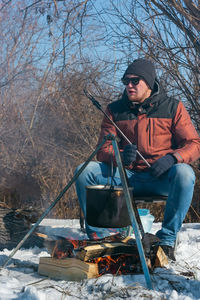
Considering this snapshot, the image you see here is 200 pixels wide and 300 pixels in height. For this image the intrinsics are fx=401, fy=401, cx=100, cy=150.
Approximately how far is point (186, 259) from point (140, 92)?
1.59 metres

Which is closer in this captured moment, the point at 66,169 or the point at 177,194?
the point at 177,194

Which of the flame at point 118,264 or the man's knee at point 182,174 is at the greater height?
the man's knee at point 182,174

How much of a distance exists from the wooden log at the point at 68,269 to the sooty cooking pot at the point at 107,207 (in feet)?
1.22

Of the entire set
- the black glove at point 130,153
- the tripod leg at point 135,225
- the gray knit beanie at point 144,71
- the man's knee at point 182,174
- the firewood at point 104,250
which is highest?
the gray knit beanie at point 144,71

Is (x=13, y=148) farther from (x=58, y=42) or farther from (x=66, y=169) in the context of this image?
(x=58, y=42)

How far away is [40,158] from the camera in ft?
27.0

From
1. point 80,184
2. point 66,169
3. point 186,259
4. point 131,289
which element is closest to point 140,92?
point 80,184

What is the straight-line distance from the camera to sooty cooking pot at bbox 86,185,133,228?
304cm

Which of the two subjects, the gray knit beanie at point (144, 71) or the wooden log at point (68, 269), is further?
the gray knit beanie at point (144, 71)

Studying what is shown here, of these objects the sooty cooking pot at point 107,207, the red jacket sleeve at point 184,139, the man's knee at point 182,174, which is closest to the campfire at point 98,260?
the sooty cooking pot at point 107,207

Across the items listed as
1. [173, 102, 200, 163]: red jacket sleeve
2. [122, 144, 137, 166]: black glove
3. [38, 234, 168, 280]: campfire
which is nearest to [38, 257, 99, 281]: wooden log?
[38, 234, 168, 280]: campfire

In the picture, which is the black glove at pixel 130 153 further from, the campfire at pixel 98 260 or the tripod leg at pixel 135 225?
the campfire at pixel 98 260

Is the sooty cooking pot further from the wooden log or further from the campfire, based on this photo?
the wooden log

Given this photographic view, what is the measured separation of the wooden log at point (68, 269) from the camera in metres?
2.74
